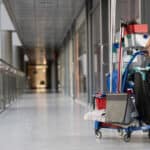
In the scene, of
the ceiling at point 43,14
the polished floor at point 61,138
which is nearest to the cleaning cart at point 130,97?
the polished floor at point 61,138

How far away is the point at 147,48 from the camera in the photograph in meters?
5.41

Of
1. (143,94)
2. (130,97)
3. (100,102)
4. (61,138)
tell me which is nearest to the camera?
(143,94)

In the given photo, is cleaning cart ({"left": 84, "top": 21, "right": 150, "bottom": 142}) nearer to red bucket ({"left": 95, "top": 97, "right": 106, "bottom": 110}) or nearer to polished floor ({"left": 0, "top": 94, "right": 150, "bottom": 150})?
red bucket ({"left": 95, "top": 97, "right": 106, "bottom": 110})

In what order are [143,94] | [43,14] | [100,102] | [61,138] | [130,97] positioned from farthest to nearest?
[43,14] < [61,138] < [100,102] < [130,97] < [143,94]

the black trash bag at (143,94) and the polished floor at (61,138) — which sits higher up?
the black trash bag at (143,94)

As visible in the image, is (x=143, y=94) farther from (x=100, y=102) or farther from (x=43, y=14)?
(x=43, y=14)

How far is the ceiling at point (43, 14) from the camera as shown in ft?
46.0

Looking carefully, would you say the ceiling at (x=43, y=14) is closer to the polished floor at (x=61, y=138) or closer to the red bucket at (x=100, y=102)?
the polished floor at (x=61, y=138)

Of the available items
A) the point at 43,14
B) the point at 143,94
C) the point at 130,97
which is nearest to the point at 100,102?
the point at 130,97

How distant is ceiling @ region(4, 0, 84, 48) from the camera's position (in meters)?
14.0

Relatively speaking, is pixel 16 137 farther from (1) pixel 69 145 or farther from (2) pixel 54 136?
(1) pixel 69 145

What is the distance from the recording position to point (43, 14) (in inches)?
637

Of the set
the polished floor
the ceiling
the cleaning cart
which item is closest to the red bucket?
the cleaning cart

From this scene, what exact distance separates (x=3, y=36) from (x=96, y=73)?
12704mm
